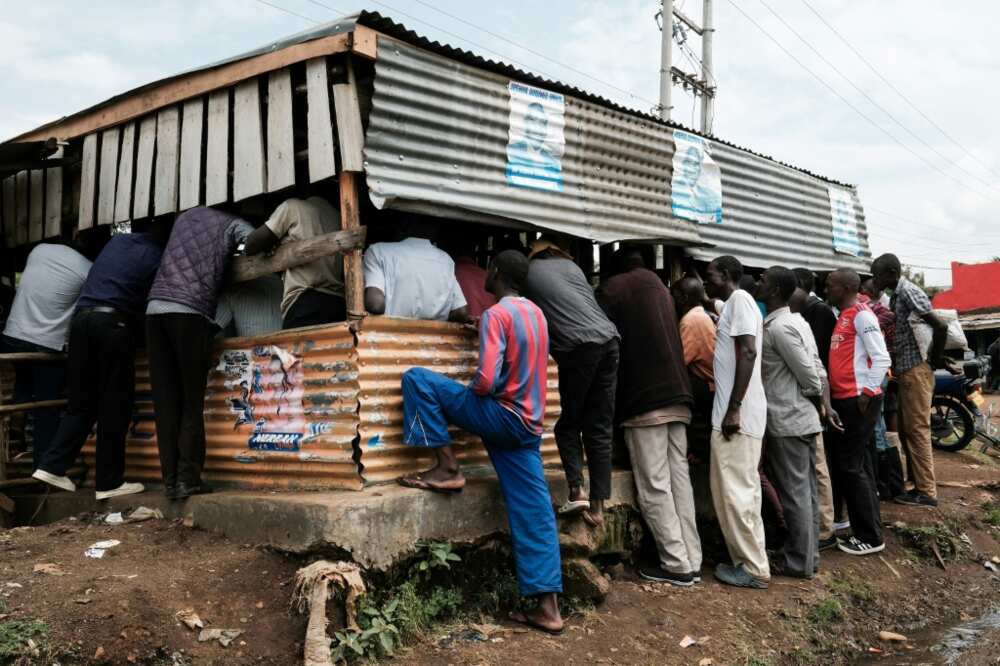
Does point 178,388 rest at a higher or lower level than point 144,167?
lower

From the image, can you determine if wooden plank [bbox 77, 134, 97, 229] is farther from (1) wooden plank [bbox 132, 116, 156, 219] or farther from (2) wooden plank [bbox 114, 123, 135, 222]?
(1) wooden plank [bbox 132, 116, 156, 219]

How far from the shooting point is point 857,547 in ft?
21.3

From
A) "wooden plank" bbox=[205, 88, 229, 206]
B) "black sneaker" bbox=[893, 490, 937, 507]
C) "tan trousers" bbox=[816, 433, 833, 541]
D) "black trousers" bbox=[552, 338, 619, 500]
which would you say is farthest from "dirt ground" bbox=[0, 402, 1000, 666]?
"wooden plank" bbox=[205, 88, 229, 206]

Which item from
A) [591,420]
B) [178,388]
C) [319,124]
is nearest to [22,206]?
[178,388]

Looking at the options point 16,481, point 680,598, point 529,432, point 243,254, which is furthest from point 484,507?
point 16,481

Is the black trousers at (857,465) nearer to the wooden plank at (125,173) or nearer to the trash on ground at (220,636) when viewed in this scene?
the trash on ground at (220,636)

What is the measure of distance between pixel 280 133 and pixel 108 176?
75.5 inches

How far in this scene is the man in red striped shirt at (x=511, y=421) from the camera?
423 centimetres

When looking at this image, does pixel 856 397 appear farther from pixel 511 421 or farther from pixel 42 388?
pixel 42 388

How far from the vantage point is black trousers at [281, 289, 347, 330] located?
4762 millimetres

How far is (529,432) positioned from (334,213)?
1898 millimetres

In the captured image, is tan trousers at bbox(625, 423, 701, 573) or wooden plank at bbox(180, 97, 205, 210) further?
tan trousers at bbox(625, 423, 701, 573)

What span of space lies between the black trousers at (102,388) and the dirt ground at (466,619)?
1.41 ft

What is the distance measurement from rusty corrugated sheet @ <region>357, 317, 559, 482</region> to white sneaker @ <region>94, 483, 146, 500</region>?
6.21 feet
